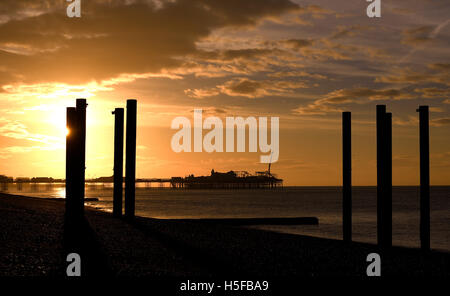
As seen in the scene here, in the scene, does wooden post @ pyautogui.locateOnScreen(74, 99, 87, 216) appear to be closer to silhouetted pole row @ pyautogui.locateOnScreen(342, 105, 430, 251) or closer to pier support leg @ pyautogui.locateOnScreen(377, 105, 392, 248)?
silhouetted pole row @ pyautogui.locateOnScreen(342, 105, 430, 251)

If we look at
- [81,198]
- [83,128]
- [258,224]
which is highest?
[83,128]

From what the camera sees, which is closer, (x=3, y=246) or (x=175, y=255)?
(x=3, y=246)

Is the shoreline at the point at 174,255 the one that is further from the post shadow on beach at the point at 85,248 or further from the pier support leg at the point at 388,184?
the pier support leg at the point at 388,184

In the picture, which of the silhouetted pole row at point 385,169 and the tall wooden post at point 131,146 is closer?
the silhouetted pole row at point 385,169

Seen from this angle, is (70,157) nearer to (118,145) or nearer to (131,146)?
(131,146)

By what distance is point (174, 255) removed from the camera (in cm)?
1215

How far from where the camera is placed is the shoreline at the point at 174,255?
10078 mm

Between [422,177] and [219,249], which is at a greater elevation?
[422,177]

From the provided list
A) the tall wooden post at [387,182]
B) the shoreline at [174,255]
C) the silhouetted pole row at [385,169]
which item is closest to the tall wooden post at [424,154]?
the silhouetted pole row at [385,169]
